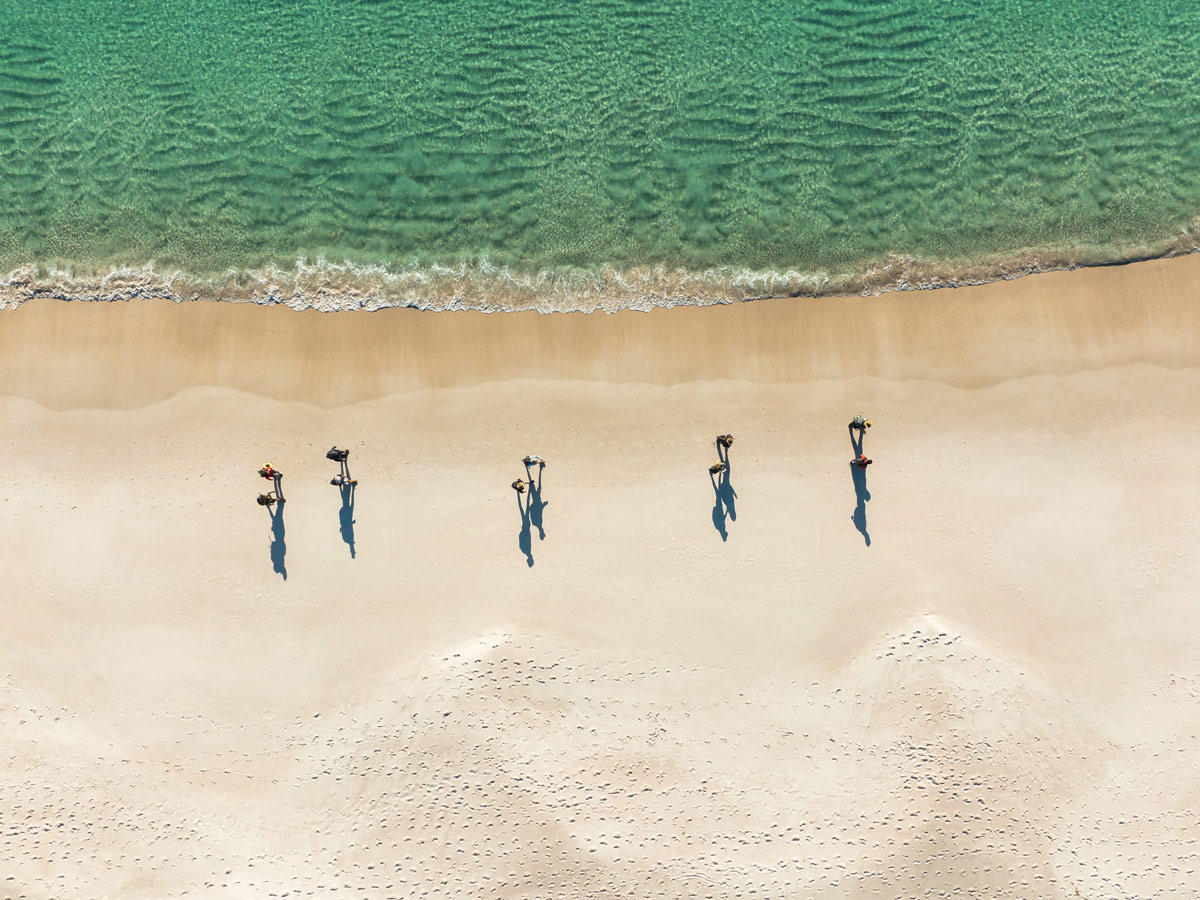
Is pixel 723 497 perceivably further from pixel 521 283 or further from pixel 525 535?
pixel 521 283

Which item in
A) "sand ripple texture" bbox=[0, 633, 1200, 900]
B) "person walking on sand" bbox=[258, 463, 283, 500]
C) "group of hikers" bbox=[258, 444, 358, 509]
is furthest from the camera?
"person walking on sand" bbox=[258, 463, 283, 500]

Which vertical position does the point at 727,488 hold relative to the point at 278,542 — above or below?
above

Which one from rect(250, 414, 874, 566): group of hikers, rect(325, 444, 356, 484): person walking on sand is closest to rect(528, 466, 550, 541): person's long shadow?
rect(250, 414, 874, 566): group of hikers

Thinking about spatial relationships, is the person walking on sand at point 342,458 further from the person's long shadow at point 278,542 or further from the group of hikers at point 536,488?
the person's long shadow at point 278,542

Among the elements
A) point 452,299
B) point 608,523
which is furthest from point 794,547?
point 452,299

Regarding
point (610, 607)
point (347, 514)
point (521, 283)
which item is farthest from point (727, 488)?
point (347, 514)

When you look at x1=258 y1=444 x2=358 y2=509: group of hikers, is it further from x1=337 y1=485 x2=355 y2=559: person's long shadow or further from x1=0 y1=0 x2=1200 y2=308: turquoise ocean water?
x1=0 y1=0 x2=1200 y2=308: turquoise ocean water

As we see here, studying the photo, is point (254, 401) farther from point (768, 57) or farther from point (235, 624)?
point (768, 57)
